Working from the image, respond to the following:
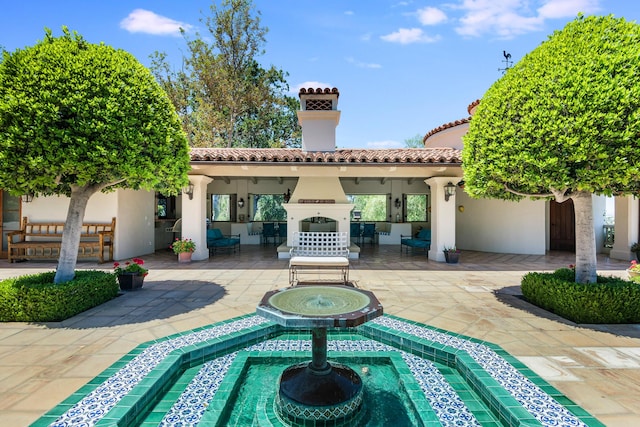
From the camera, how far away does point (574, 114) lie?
3719 millimetres

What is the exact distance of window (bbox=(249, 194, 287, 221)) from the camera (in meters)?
15.3

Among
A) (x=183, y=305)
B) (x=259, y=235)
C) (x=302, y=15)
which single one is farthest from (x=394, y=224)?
(x=183, y=305)

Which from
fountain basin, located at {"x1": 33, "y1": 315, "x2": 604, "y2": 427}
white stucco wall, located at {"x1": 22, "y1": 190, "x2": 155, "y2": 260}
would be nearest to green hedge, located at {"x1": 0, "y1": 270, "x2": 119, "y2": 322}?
fountain basin, located at {"x1": 33, "y1": 315, "x2": 604, "y2": 427}

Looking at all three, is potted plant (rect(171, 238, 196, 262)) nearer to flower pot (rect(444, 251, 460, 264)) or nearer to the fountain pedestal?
the fountain pedestal

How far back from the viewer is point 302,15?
301 inches

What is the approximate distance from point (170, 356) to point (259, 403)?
1.15 metres

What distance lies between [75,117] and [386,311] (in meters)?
5.25

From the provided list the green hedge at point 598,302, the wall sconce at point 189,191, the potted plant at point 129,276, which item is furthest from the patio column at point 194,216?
the green hedge at point 598,302

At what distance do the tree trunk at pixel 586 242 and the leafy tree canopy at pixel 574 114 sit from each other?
0.94 feet

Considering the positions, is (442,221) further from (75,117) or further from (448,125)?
(75,117)

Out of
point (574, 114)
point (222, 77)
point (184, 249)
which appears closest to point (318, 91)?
point (184, 249)

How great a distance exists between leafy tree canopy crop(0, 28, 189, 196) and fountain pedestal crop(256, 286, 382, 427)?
326cm

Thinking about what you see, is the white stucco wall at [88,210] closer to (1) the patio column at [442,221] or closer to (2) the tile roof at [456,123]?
(1) the patio column at [442,221]

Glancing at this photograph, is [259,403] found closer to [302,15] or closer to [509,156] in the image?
[509,156]
